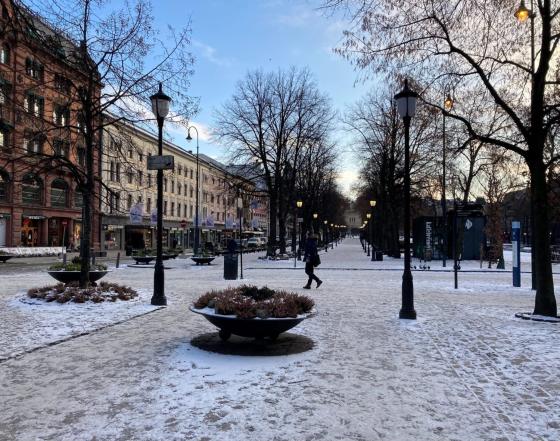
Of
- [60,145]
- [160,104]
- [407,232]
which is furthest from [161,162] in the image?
[407,232]

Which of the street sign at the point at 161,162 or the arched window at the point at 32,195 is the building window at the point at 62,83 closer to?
the street sign at the point at 161,162

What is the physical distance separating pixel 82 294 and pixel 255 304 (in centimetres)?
640

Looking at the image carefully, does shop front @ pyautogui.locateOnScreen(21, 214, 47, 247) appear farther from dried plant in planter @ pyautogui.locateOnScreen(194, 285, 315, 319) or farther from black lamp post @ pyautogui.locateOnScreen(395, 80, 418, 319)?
dried plant in planter @ pyautogui.locateOnScreen(194, 285, 315, 319)

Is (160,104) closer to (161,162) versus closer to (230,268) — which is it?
(161,162)

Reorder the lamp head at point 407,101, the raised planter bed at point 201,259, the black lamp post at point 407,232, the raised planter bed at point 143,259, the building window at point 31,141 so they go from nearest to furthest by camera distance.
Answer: the black lamp post at point 407,232 < the lamp head at point 407,101 < the building window at point 31,141 < the raised planter bed at point 201,259 < the raised planter bed at point 143,259

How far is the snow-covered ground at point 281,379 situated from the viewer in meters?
4.80

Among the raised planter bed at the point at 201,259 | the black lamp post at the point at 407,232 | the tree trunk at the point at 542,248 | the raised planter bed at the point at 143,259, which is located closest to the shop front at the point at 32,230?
the raised planter bed at the point at 143,259

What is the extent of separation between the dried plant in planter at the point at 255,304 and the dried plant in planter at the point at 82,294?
5195 millimetres

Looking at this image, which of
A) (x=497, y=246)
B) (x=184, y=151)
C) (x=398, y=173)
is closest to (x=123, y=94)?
(x=497, y=246)

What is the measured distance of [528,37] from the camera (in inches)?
465

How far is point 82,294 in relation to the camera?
12.5 m

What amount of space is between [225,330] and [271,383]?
206 cm

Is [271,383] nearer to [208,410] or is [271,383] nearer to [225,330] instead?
[208,410]

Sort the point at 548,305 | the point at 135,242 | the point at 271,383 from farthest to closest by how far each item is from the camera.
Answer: the point at 135,242
the point at 548,305
the point at 271,383
